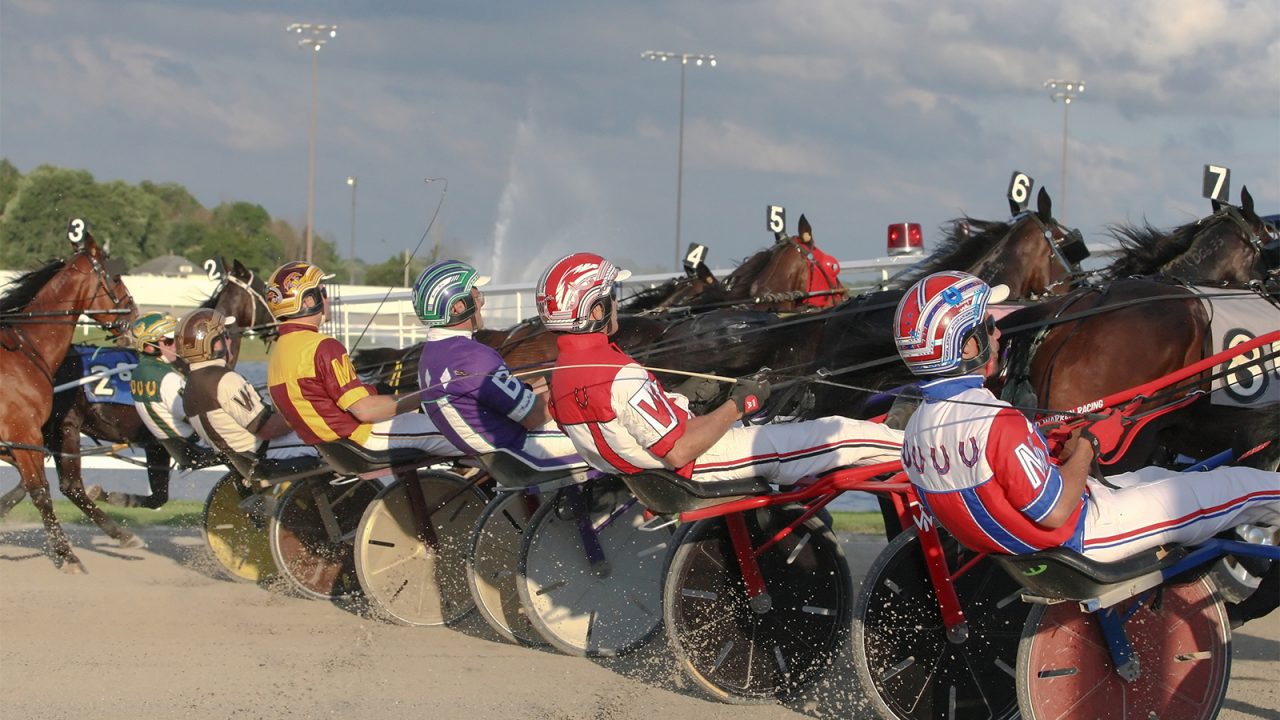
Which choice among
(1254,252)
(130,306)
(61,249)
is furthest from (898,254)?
(61,249)

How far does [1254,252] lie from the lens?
263 inches

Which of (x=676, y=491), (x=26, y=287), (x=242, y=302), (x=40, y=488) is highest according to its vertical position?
(x=26, y=287)

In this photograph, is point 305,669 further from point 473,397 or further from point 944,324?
point 944,324

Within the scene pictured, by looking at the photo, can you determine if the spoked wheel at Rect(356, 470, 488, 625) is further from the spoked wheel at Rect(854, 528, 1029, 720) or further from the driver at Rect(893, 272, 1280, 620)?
the driver at Rect(893, 272, 1280, 620)

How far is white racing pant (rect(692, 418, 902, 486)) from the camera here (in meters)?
4.77

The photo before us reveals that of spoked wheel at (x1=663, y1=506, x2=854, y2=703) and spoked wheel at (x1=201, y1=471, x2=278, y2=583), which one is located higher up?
spoked wheel at (x1=663, y1=506, x2=854, y2=703)

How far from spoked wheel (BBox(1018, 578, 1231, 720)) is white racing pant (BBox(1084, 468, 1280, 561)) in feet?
0.66

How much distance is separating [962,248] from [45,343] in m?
6.05

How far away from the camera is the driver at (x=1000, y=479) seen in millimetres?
3514

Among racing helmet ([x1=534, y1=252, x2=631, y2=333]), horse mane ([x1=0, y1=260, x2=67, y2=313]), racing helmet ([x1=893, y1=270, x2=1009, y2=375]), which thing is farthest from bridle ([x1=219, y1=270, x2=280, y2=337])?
racing helmet ([x1=893, y1=270, x2=1009, y2=375])

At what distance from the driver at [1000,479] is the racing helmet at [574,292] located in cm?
138

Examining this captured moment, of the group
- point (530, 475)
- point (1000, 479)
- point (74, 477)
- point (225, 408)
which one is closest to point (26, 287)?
point (74, 477)

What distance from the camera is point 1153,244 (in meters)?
6.98

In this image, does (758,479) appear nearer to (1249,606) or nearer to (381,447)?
(1249,606)
